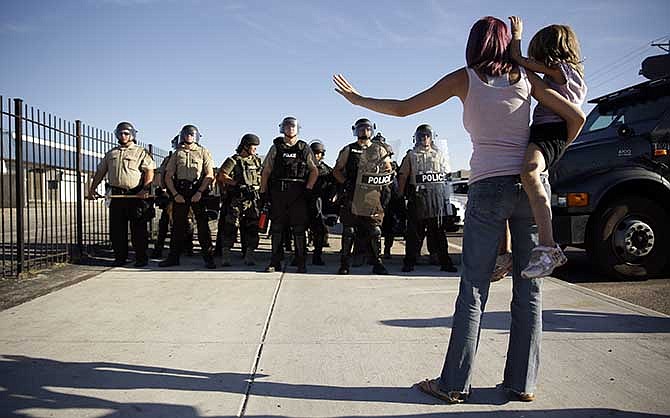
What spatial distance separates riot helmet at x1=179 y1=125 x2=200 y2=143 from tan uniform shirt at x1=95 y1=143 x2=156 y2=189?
2.12 feet

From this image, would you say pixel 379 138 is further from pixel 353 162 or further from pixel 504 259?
pixel 504 259

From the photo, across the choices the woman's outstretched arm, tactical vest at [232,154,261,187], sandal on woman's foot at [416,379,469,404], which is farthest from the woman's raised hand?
tactical vest at [232,154,261,187]

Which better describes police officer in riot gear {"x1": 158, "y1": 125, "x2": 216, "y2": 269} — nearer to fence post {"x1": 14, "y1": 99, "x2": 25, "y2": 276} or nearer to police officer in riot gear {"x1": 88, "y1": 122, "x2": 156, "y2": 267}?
police officer in riot gear {"x1": 88, "y1": 122, "x2": 156, "y2": 267}

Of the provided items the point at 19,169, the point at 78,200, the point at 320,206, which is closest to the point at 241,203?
the point at 320,206

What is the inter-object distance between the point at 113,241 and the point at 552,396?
662 centimetres

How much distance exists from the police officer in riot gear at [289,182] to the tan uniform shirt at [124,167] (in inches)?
78.4

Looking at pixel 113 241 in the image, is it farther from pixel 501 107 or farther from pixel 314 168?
pixel 501 107

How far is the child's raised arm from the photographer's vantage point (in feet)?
9.62

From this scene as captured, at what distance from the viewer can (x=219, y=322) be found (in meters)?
4.73

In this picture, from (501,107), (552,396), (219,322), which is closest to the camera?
(501,107)

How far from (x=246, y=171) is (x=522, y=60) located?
243 inches

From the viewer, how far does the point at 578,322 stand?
4742 mm

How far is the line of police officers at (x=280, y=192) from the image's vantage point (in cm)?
752

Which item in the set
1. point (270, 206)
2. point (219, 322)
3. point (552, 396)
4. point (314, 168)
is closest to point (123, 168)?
point (270, 206)
